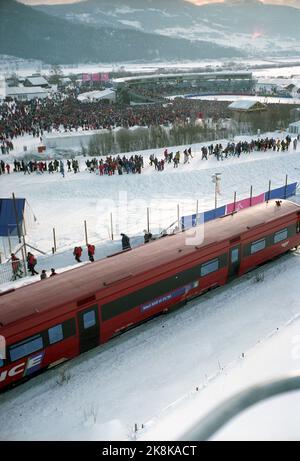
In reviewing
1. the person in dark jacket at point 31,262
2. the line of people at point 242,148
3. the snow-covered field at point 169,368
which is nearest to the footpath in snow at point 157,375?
the snow-covered field at point 169,368

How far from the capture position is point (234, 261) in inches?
588

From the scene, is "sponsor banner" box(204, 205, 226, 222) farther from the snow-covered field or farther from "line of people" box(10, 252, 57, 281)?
"line of people" box(10, 252, 57, 281)

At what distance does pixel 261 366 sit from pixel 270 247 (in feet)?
19.6

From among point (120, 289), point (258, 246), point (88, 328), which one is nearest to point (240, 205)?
point (258, 246)

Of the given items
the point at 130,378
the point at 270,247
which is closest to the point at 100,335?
the point at 130,378

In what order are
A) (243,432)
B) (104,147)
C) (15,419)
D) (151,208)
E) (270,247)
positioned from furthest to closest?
(104,147) < (151,208) < (270,247) < (15,419) < (243,432)

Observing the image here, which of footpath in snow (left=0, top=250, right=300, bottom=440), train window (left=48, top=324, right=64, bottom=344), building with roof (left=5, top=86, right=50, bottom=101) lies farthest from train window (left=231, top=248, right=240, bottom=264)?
building with roof (left=5, top=86, right=50, bottom=101)

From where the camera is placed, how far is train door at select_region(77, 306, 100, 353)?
36.9 ft

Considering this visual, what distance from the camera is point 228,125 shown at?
157 feet

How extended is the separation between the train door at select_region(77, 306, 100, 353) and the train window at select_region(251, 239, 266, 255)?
6519 millimetres

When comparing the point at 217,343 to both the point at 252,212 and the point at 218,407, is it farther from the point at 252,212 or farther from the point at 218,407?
the point at 252,212

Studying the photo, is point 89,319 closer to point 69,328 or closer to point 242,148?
point 69,328

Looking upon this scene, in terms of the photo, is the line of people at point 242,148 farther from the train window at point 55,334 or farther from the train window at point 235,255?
the train window at point 55,334

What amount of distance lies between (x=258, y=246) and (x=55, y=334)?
8075mm
